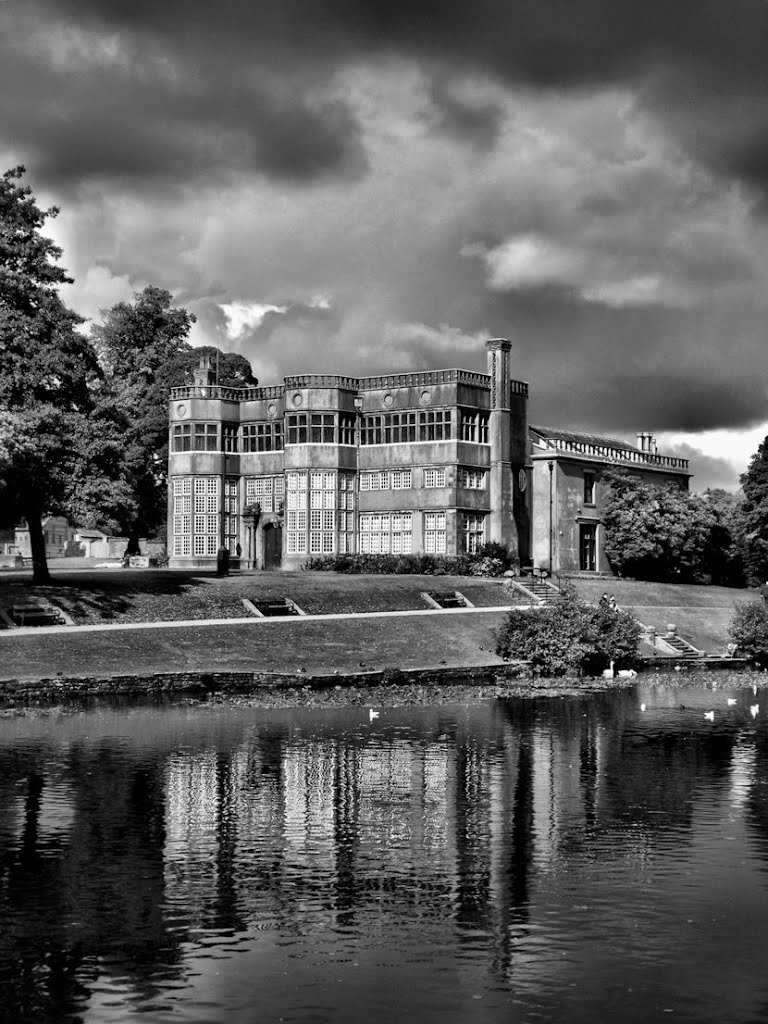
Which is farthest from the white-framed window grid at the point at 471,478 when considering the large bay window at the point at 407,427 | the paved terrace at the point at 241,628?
the paved terrace at the point at 241,628

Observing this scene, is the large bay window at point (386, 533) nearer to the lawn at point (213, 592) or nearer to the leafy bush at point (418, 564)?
the leafy bush at point (418, 564)

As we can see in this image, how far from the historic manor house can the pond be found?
46.8m

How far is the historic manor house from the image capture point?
88.4m

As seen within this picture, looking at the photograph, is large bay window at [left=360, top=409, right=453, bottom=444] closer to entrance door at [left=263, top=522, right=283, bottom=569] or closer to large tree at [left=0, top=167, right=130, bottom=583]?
entrance door at [left=263, top=522, right=283, bottom=569]

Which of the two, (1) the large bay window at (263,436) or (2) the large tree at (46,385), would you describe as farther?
(1) the large bay window at (263,436)

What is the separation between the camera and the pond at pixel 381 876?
18.2m

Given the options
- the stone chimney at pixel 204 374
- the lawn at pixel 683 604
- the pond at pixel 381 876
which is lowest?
the pond at pixel 381 876

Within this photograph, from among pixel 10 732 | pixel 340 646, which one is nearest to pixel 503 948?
pixel 10 732

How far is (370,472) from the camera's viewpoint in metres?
90.4

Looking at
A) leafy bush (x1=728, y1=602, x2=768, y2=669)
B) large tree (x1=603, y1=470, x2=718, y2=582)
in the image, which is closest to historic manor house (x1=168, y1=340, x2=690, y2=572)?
large tree (x1=603, y1=470, x2=718, y2=582)

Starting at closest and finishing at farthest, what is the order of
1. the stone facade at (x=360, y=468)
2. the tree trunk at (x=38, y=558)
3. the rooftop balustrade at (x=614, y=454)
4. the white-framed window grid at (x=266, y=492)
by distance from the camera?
the tree trunk at (x=38, y=558)
the stone facade at (x=360, y=468)
the white-framed window grid at (x=266, y=492)
the rooftop balustrade at (x=614, y=454)

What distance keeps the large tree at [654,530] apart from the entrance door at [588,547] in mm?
963

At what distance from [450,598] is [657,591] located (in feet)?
58.4

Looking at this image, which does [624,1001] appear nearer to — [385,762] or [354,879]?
[354,879]
